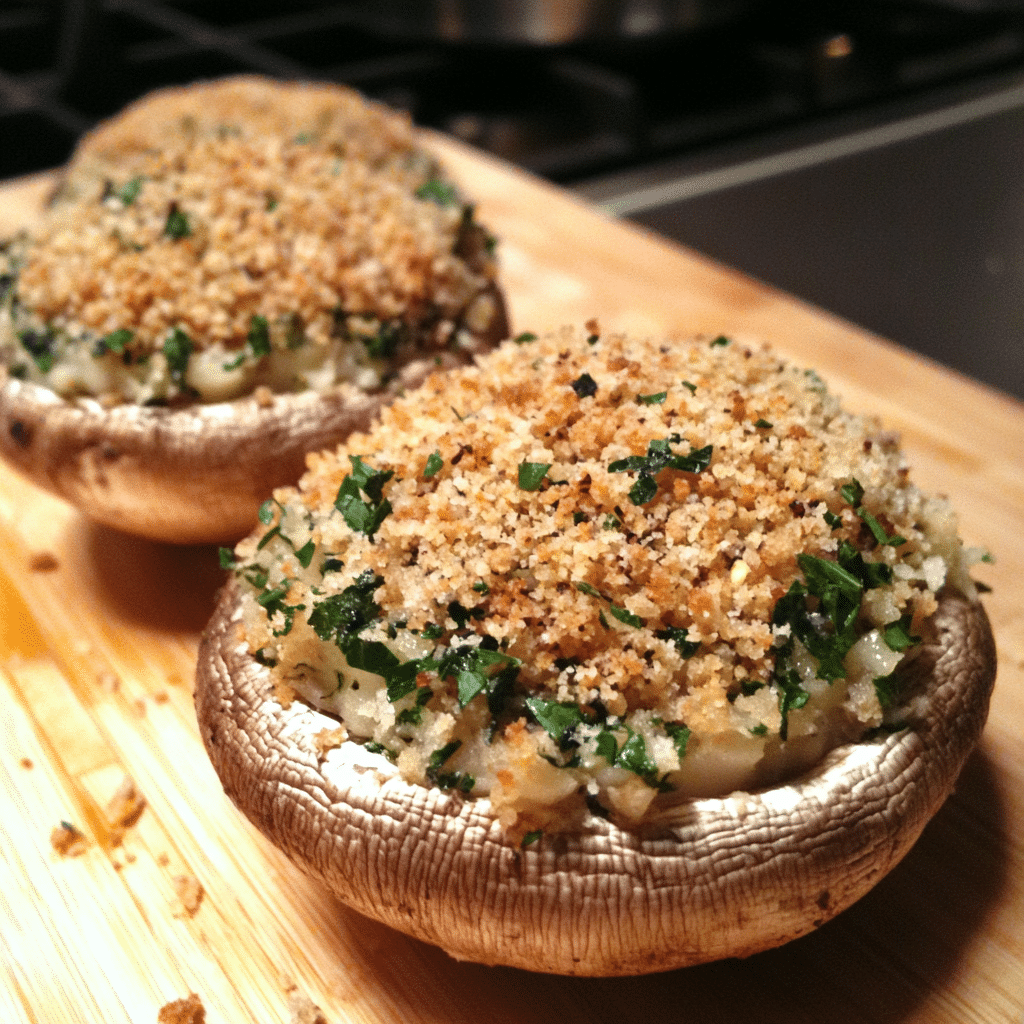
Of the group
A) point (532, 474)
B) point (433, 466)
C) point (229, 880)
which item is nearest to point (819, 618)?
point (532, 474)

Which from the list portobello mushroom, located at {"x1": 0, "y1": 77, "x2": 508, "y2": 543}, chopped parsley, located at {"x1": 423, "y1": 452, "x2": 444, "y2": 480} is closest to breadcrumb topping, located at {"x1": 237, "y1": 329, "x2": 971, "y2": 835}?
chopped parsley, located at {"x1": 423, "y1": 452, "x2": 444, "y2": 480}

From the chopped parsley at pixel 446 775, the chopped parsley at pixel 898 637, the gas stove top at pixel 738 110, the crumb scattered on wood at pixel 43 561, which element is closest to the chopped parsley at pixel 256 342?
the crumb scattered on wood at pixel 43 561

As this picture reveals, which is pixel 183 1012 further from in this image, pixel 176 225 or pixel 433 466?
pixel 176 225

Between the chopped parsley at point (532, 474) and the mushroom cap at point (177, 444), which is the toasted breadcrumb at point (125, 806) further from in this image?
the chopped parsley at point (532, 474)

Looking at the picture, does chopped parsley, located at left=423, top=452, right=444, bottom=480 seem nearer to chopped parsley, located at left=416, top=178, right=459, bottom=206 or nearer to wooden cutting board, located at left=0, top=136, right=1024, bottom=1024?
wooden cutting board, located at left=0, top=136, right=1024, bottom=1024

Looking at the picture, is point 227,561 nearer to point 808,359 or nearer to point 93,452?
point 93,452
